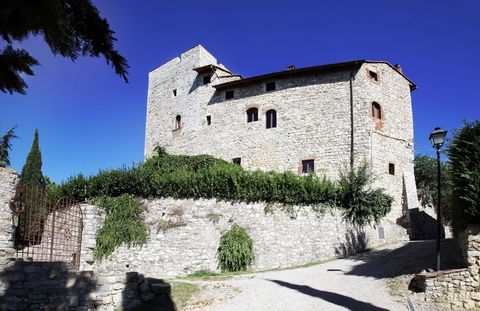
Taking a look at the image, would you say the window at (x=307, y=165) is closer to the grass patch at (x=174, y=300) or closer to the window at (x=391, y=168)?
the window at (x=391, y=168)

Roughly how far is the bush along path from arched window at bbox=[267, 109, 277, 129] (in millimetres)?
8550

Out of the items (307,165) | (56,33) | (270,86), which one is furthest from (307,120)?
(56,33)

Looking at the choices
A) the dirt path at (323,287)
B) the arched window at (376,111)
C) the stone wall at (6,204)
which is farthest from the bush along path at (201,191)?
the arched window at (376,111)

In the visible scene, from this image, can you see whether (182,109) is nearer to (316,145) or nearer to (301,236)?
(316,145)

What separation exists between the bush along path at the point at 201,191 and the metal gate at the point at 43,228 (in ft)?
Answer: 3.70

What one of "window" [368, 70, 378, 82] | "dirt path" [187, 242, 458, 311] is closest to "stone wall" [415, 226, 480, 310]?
"dirt path" [187, 242, 458, 311]

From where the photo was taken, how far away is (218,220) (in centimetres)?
1672

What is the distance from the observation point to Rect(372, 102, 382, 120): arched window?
24.5m

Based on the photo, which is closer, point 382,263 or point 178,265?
point 382,263

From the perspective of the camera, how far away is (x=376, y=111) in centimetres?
2470

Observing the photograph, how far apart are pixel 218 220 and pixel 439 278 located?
903 centimetres

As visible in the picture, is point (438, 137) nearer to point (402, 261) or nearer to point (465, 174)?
point (465, 174)

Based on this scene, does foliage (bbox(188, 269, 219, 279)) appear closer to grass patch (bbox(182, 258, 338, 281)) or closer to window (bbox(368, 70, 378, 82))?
grass patch (bbox(182, 258, 338, 281))

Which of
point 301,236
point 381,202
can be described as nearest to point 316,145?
point 381,202
